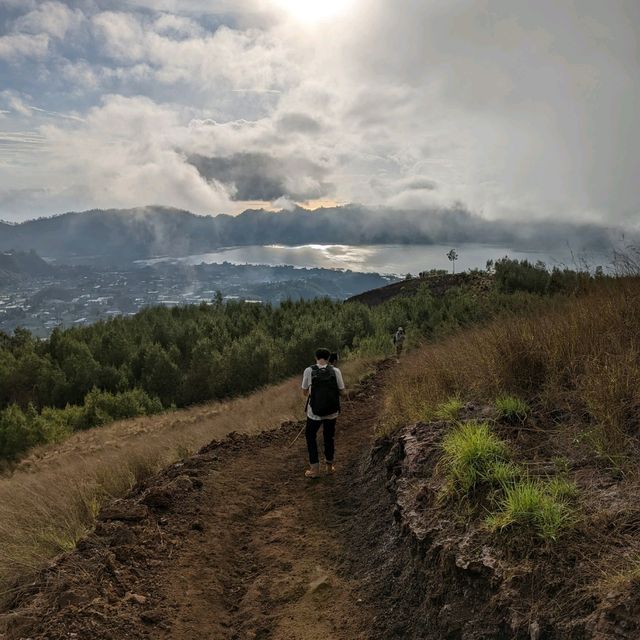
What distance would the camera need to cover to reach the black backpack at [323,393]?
7.20 meters

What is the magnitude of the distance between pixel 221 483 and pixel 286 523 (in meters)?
1.62

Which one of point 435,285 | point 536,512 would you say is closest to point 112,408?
point 536,512

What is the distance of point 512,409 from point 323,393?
2.89 meters

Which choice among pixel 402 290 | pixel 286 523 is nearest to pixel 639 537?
pixel 286 523

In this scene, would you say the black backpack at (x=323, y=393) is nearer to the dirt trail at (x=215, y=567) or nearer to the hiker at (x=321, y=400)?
the hiker at (x=321, y=400)

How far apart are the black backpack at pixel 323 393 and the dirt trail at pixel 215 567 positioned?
1.07 meters

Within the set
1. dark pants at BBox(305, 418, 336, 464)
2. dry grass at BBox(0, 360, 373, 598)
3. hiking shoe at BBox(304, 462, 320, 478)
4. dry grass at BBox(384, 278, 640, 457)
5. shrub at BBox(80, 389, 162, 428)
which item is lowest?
shrub at BBox(80, 389, 162, 428)

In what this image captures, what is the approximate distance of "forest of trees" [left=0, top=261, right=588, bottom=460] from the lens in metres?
26.2

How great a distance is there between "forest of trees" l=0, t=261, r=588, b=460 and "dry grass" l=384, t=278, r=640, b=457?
13.8 meters

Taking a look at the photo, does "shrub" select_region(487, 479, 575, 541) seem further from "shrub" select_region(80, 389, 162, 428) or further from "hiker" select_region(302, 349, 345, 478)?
"shrub" select_region(80, 389, 162, 428)

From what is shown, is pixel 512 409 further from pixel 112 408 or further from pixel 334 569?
pixel 112 408

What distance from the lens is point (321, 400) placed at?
7.20 m

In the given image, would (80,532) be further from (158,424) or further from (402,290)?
(402,290)

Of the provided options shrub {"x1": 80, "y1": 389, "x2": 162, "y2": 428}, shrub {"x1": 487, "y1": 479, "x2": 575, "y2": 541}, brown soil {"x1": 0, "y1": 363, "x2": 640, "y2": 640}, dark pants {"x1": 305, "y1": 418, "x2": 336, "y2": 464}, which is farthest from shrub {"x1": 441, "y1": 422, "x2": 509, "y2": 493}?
shrub {"x1": 80, "y1": 389, "x2": 162, "y2": 428}
